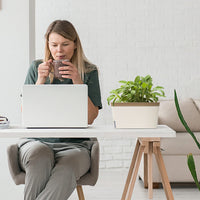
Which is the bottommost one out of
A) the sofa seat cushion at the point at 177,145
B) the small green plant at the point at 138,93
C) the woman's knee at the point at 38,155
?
the sofa seat cushion at the point at 177,145

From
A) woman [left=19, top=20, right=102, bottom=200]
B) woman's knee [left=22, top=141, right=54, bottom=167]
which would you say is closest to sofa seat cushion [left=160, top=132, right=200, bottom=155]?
woman [left=19, top=20, right=102, bottom=200]

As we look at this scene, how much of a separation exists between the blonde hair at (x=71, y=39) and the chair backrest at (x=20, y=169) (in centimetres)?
42

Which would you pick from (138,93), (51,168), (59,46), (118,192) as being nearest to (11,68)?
(59,46)

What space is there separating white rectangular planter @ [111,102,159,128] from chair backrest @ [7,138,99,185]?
16.4 inches

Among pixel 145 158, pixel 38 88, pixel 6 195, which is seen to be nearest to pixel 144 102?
pixel 38 88

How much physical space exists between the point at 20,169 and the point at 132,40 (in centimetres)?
275

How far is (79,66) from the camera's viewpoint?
214cm

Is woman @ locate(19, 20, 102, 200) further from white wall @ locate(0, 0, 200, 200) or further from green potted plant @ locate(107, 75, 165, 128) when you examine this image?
white wall @ locate(0, 0, 200, 200)

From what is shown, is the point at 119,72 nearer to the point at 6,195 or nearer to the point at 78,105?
the point at 6,195

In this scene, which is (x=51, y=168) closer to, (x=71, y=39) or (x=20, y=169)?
(x=20, y=169)

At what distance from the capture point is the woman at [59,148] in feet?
5.63

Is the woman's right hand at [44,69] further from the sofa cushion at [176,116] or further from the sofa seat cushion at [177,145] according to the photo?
the sofa cushion at [176,116]

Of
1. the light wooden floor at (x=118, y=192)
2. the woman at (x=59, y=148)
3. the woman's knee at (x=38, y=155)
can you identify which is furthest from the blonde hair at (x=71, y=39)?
the light wooden floor at (x=118, y=192)

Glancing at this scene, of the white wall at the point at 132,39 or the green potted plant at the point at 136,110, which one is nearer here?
the green potted plant at the point at 136,110
